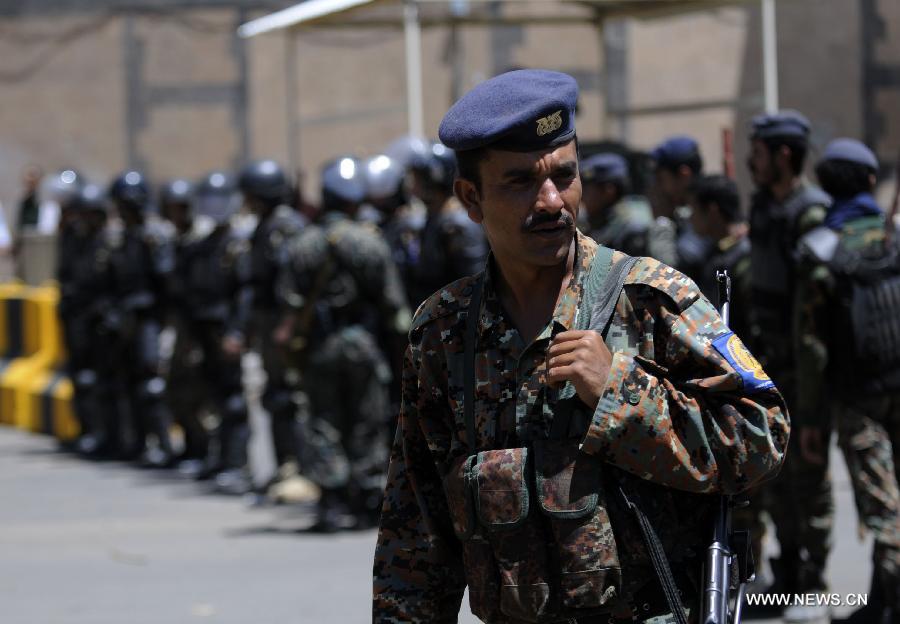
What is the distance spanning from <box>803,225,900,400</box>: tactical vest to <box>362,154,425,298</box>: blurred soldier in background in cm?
387

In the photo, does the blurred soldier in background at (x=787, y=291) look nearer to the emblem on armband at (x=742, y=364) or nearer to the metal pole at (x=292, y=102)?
the emblem on armband at (x=742, y=364)

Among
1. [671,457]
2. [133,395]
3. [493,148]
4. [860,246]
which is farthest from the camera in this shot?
[133,395]

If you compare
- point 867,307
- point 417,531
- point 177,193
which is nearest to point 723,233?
point 867,307

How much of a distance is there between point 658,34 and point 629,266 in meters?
11.8

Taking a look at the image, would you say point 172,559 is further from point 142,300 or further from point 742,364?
point 742,364

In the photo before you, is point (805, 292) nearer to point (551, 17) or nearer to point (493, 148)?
point (493, 148)

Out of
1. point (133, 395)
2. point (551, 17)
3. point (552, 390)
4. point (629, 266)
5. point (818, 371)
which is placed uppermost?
point (551, 17)

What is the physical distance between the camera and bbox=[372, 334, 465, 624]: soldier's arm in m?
3.23

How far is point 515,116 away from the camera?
3053mm

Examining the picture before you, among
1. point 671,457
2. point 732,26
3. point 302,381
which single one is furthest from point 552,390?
point 732,26

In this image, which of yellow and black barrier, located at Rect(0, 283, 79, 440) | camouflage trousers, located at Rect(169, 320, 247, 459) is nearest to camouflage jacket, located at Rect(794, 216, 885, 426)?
camouflage trousers, located at Rect(169, 320, 247, 459)

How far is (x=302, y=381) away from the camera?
966cm

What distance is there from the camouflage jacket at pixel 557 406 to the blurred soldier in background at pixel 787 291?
3405 millimetres

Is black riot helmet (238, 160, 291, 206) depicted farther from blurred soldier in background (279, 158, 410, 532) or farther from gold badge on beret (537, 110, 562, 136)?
gold badge on beret (537, 110, 562, 136)
